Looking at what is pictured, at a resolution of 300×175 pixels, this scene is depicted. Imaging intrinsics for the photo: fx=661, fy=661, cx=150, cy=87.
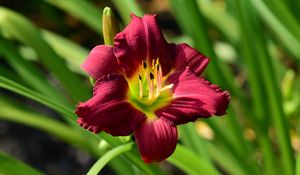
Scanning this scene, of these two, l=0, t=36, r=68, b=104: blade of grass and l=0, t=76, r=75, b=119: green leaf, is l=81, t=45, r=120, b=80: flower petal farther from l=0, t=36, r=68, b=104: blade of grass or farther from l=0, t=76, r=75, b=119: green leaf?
l=0, t=36, r=68, b=104: blade of grass

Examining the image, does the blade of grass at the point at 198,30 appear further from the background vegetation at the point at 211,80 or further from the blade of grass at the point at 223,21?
the blade of grass at the point at 223,21

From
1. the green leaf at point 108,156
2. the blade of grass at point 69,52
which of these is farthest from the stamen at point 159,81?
the blade of grass at point 69,52

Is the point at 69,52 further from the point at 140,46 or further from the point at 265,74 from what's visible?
the point at 140,46

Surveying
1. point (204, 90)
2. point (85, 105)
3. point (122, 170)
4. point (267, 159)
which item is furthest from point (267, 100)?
point (85, 105)

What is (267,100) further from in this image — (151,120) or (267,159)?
(151,120)

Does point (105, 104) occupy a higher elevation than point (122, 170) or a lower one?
higher
